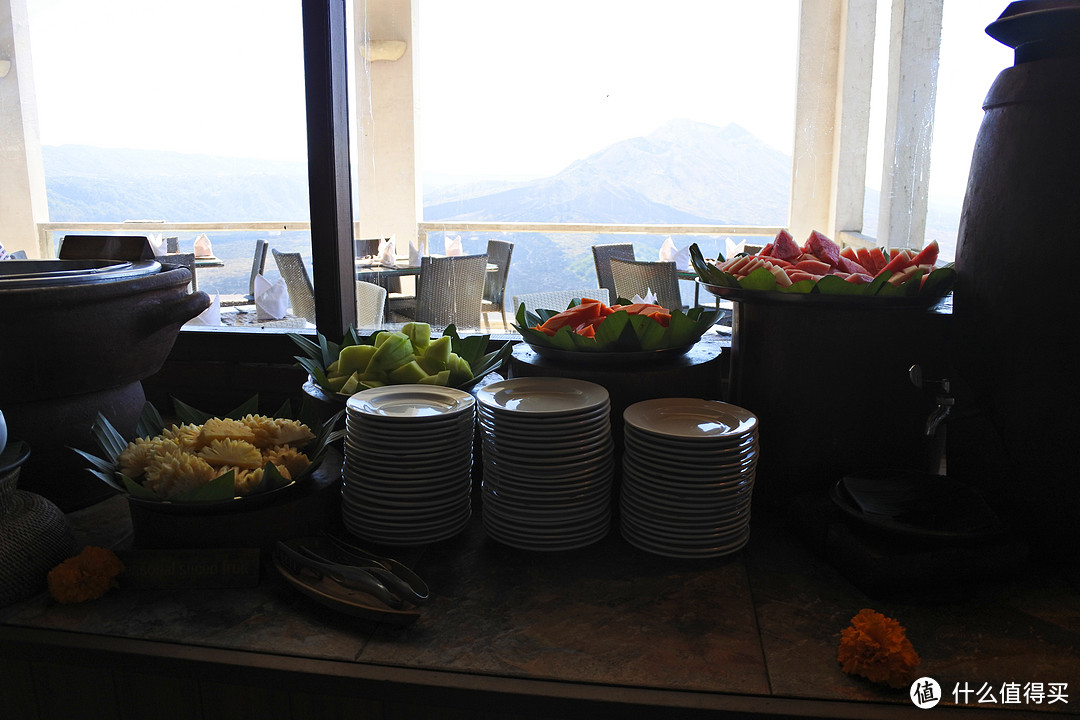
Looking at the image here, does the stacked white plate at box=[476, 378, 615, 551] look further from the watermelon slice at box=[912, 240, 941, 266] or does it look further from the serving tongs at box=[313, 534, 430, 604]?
the watermelon slice at box=[912, 240, 941, 266]

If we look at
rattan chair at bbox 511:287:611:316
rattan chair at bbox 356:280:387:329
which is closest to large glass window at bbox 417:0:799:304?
rattan chair at bbox 511:287:611:316

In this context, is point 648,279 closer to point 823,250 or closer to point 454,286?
point 454,286

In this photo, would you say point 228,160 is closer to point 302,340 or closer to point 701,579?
point 302,340

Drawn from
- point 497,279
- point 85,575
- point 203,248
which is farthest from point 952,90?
point 203,248

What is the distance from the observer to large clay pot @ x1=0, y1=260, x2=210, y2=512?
987mm

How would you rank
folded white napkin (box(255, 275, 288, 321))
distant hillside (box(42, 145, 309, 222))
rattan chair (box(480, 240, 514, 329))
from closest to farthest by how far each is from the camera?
1. folded white napkin (box(255, 275, 288, 321))
2. distant hillside (box(42, 145, 309, 222))
3. rattan chair (box(480, 240, 514, 329))

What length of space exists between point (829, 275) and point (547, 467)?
1.48ft

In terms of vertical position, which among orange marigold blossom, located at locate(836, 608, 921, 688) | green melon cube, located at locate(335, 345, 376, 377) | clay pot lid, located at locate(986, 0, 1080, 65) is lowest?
orange marigold blossom, located at locate(836, 608, 921, 688)

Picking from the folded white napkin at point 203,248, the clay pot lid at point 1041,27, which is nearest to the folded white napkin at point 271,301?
the clay pot lid at point 1041,27

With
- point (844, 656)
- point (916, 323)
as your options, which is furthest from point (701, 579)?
point (916, 323)

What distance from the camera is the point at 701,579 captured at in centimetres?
92

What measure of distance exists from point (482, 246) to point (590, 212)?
1086 mm

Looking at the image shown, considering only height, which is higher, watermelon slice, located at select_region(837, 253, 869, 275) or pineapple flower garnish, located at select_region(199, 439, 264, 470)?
watermelon slice, located at select_region(837, 253, 869, 275)

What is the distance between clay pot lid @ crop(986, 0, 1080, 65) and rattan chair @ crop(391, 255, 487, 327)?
112 inches
